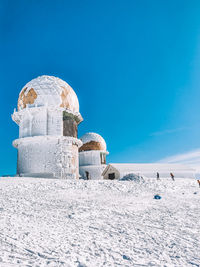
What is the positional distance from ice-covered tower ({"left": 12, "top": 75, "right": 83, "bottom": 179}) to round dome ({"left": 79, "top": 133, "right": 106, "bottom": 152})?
1130 cm

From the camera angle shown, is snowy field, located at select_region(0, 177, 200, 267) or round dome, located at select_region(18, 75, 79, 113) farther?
round dome, located at select_region(18, 75, 79, 113)

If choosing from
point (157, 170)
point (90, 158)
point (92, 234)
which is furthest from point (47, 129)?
point (157, 170)

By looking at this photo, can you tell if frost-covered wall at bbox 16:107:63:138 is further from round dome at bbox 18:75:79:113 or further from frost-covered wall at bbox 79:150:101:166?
frost-covered wall at bbox 79:150:101:166

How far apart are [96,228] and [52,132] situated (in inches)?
630

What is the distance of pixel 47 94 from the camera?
832 inches

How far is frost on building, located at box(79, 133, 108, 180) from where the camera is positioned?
3319 centimetres

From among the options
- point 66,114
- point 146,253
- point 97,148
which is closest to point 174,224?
point 146,253

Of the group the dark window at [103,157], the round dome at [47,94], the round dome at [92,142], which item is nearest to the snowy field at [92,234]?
the round dome at [47,94]

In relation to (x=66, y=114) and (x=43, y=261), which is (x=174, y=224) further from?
(x=66, y=114)

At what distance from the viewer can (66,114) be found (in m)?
21.9

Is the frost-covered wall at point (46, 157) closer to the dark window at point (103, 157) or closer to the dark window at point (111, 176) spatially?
the dark window at point (111, 176)

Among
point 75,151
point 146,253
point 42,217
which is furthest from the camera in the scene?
point 75,151

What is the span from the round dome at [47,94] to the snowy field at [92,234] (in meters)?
14.0

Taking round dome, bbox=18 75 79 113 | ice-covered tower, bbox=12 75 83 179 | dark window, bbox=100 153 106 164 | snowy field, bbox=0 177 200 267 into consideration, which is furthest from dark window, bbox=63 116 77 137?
snowy field, bbox=0 177 200 267
